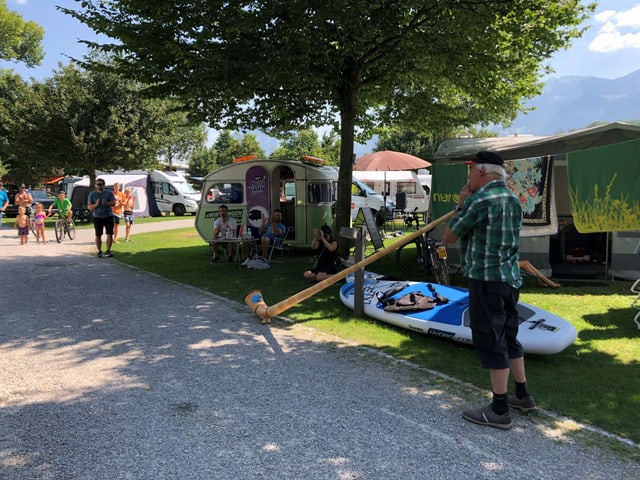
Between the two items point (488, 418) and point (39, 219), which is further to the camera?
point (39, 219)

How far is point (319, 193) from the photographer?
12.9 metres

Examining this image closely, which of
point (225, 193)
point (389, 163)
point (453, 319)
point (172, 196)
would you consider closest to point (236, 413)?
point (453, 319)

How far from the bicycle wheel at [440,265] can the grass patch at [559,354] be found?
40.4 inches

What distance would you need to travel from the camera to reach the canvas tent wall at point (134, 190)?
86.8 ft

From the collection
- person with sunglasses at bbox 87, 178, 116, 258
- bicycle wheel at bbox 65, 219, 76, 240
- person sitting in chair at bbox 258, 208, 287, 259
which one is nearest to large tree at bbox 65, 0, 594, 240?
person sitting in chair at bbox 258, 208, 287, 259

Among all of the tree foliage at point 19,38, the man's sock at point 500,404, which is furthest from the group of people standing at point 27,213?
the tree foliage at point 19,38

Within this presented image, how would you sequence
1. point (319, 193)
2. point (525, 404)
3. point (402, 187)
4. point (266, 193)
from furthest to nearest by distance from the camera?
point (402, 187) < point (319, 193) < point (266, 193) < point (525, 404)

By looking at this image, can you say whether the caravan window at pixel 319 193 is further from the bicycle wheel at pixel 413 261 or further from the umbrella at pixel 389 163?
the bicycle wheel at pixel 413 261

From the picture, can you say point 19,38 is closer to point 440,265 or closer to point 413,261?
point 413,261

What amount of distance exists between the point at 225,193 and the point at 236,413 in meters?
10.1

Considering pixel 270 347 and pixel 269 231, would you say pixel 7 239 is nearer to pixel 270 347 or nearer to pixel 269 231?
pixel 269 231

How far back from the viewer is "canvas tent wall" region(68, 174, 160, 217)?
86.8 feet

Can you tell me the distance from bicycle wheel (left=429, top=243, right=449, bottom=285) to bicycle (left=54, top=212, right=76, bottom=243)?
12705 millimetres

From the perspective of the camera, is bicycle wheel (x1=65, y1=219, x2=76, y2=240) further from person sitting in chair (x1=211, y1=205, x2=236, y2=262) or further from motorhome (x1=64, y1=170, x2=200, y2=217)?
motorhome (x1=64, y1=170, x2=200, y2=217)
